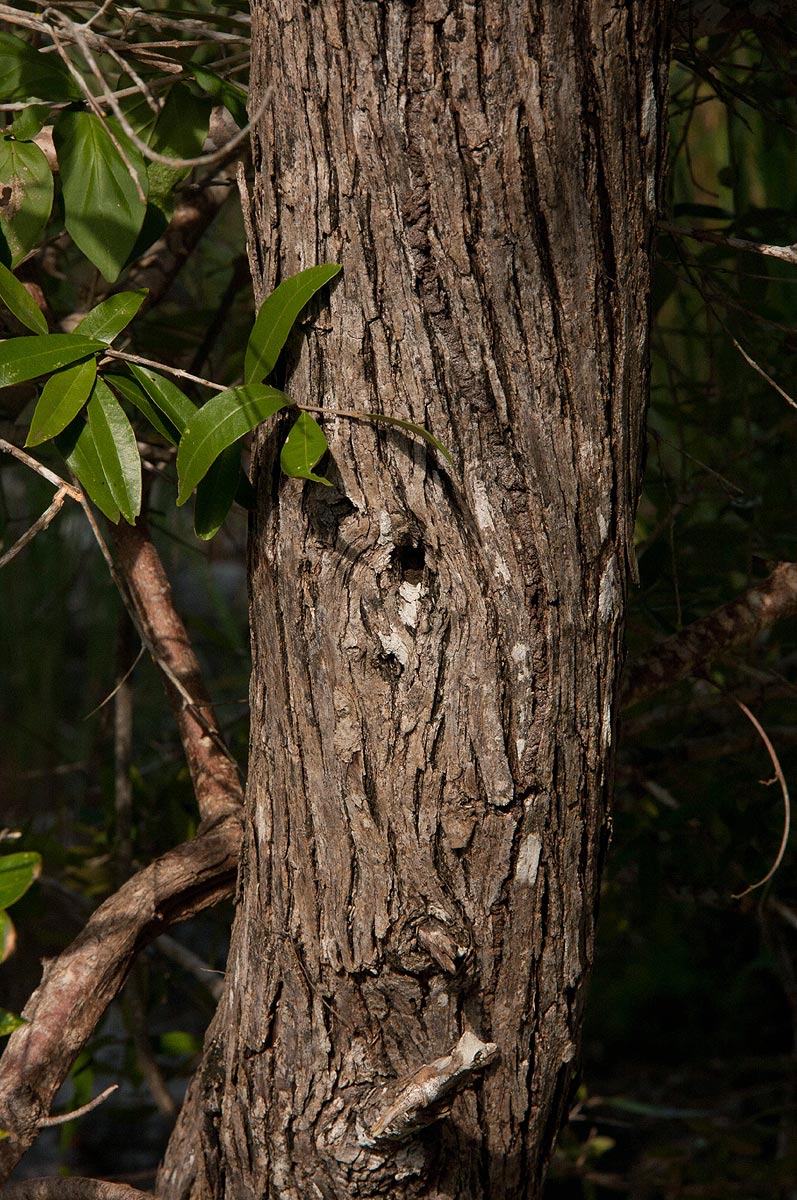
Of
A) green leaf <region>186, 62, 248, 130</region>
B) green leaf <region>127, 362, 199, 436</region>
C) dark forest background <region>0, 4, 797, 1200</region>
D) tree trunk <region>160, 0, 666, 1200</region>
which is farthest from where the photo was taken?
dark forest background <region>0, 4, 797, 1200</region>

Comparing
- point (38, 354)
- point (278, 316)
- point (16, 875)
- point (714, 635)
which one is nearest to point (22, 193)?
point (38, 354)

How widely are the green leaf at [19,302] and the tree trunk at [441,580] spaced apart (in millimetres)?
202

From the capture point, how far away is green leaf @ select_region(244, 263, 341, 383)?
68cm

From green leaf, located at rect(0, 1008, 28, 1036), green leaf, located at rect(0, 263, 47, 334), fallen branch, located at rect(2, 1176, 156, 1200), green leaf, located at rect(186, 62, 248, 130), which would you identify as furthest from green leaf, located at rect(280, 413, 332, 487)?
fallen branch, located at rect(2, 1176, 156, 1200)

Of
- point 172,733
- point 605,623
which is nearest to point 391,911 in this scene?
point 605,623

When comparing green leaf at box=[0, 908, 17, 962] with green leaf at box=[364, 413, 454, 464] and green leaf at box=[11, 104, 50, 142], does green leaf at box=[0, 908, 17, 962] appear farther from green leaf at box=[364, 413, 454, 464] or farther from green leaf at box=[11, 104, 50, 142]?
green leaf at box=[11, 104, 50, 142]

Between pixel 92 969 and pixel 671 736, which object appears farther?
pixel 671 736

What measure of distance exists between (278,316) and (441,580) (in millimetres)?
217

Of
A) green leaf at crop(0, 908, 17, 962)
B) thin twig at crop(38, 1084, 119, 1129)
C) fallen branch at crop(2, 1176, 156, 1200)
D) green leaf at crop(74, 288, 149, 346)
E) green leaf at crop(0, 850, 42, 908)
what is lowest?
fallen branch at crop(2, 1176, 156, 1200)

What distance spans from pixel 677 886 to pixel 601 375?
116 cm

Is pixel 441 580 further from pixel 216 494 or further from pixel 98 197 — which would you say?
pixel 98 197

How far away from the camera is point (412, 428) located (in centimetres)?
67

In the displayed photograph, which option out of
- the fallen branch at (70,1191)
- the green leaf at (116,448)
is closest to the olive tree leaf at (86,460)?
the green leaf at (116,448)

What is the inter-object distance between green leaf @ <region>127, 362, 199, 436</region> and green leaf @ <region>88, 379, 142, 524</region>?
28mm
